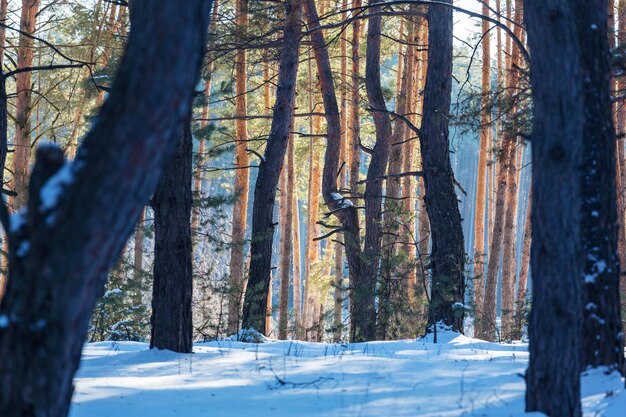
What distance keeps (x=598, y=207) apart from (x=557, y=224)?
1.26 metres

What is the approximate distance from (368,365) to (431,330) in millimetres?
4359

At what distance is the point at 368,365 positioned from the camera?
624 cm

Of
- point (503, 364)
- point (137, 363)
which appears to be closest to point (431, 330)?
point (503, 364)

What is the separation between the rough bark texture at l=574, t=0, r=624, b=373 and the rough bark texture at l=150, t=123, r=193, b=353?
3.58 meters

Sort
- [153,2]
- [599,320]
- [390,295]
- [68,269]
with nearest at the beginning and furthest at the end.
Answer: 1. [68,269]
2. [153,2]
3. [599,320]
4. [390,295]

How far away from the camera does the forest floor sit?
4441 mm

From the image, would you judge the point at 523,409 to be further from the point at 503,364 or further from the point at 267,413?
the point at 503,364

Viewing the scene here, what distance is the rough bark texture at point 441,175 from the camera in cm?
1030

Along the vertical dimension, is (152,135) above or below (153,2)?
below

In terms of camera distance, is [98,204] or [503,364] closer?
[98,204]

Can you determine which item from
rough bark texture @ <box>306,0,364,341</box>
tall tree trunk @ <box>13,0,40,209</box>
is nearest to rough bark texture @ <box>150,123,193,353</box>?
rough bark texture @ <box>306,0,364,341</box>

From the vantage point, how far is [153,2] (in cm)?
309

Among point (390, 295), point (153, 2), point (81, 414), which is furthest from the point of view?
point (390, 295)

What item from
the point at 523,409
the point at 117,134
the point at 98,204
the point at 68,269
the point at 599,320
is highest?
the point at 117,134
